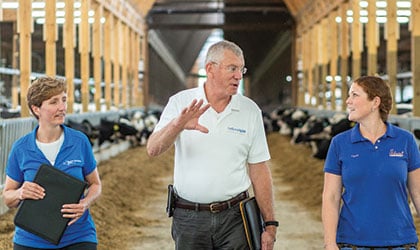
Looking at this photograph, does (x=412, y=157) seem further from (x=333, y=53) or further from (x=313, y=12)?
(x=313, y=12)

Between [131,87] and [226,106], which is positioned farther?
[131,87]

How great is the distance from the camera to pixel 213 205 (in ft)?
12.4

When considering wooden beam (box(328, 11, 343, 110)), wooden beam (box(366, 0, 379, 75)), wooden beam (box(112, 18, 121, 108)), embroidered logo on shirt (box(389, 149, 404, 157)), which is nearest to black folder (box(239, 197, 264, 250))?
embroidered logo on shirt (box(389, 149, 404, 157))

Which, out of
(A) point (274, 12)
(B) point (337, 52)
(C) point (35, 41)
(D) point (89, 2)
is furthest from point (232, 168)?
(A) point (274, 12)

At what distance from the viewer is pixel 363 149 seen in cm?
365

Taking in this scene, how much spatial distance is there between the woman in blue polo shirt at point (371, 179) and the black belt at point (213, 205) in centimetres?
43

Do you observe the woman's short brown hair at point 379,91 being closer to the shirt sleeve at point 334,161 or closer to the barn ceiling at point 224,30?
the shirt sleeve at point 334,161

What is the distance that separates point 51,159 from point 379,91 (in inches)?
63.0

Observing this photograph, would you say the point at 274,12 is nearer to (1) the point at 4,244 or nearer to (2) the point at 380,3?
(2) the point at 380,3

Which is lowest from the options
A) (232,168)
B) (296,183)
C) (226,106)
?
(296,183)

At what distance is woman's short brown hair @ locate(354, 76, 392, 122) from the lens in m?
3.68

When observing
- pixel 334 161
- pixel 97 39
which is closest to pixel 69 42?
pixel 97 39

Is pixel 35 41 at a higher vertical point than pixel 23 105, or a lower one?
higher

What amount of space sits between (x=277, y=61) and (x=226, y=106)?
3890 centimetres
